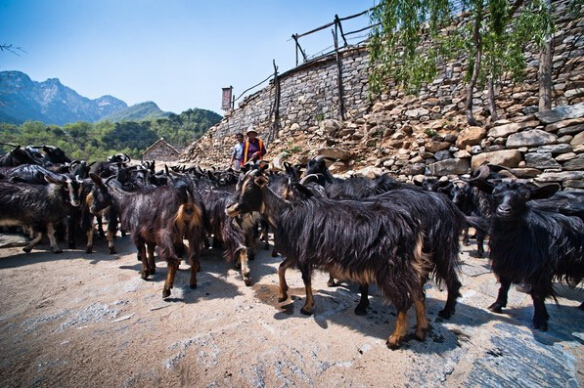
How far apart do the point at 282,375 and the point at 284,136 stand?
1461cm

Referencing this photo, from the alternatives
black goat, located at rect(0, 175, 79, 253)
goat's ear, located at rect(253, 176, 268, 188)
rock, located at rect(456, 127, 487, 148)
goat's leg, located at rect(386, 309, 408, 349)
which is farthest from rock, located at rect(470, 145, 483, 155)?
black goat, located at rect(0, 175, 79, 253)

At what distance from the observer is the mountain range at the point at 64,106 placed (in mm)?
86394

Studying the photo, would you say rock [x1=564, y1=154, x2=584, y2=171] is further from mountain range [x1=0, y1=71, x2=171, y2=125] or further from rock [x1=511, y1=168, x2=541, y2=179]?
mountain range [x1=0, y1=71, x2=171, y2=125]

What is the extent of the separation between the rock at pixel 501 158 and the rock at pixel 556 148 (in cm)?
51

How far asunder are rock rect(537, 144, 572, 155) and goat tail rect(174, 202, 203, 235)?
8.58 metres

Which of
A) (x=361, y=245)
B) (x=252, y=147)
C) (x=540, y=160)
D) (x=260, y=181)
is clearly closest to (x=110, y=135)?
(x=252, y=147)

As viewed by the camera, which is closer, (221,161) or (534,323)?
(534,323)

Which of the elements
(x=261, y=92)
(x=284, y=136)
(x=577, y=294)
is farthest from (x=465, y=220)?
(x=261, y=92)

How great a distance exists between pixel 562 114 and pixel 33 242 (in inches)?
496

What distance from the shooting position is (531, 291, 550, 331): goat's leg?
9.66 ft

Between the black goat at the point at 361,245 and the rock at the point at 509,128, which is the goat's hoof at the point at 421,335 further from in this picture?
the rock at the point at 509,128

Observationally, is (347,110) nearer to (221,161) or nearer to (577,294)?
Answer: (221,161)

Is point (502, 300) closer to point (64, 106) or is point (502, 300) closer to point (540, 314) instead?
point (540, 314)

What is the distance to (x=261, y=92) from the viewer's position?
18312 mm
